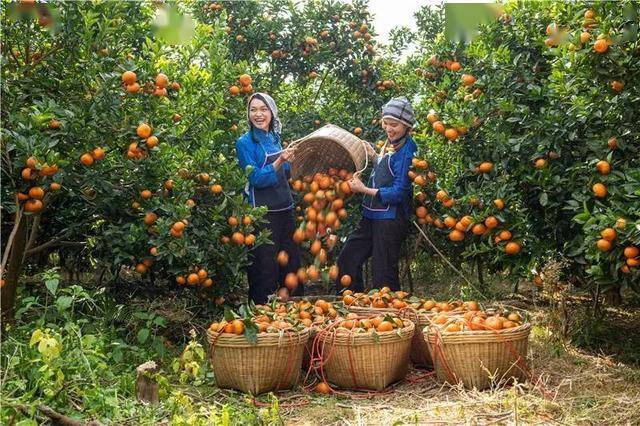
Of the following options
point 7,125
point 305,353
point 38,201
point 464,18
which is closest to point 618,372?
point 305,353

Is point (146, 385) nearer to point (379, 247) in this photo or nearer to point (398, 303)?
point (398, 303)

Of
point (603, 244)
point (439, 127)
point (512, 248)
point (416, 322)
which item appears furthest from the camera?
point (439, 127)

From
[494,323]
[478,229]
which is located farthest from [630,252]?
[478,229]

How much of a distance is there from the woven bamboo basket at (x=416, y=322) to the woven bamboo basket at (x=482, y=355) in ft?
1.49

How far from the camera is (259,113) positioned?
5.51 metres

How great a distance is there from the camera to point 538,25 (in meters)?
5.37

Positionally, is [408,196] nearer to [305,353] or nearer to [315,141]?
[315,141]

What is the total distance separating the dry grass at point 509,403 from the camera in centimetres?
343

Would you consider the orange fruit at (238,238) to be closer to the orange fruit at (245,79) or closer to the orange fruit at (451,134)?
the orange fruit at (245,79)

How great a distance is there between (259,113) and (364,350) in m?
2.20

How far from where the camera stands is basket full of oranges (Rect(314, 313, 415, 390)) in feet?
13.6

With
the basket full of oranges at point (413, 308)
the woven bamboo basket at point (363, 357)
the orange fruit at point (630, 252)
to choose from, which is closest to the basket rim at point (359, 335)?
the woven bamboo basket at point (363, 357)

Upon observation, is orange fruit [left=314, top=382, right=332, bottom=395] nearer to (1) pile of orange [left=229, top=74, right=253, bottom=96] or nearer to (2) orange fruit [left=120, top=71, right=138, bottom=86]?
(2) orange fruit [left=120, top=71, right=138, bottom=86]

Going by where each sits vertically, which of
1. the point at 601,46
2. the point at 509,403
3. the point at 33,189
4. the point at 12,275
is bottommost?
the point at 509,403
